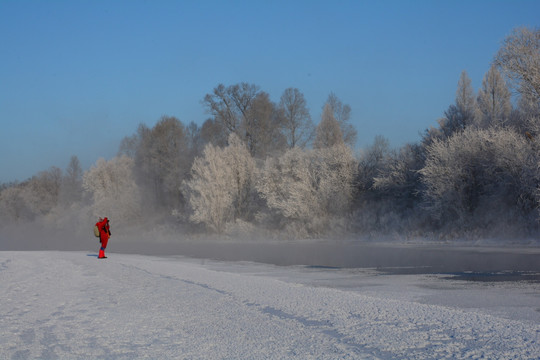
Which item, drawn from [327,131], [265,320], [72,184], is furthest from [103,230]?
[72,184]

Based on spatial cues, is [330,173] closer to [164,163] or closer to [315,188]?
[315,188]

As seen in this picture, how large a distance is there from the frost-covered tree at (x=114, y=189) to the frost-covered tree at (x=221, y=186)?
41.3ft

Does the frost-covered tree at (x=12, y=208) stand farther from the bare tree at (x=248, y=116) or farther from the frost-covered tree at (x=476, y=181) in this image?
the frost-covered tree at (x=476, y=181)

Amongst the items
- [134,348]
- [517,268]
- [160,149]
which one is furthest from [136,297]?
[160,149]

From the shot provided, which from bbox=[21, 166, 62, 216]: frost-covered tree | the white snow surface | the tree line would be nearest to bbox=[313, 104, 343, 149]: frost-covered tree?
the tree line

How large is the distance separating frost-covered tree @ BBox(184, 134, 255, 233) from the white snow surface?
118ft

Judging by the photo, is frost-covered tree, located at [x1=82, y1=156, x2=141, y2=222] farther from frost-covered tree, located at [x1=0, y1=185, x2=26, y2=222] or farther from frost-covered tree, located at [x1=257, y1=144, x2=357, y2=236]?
frost-covered tree, located at [x1=0, y1=185, x2=26, y2=222]

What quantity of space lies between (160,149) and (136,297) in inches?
2153

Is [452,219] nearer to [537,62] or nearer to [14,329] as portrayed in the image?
[537,62]

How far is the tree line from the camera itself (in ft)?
92.6

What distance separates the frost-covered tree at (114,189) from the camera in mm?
59156

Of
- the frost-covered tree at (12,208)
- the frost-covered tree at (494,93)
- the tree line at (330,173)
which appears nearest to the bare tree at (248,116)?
the tree line at (330,173)

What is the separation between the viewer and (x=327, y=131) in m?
46.2

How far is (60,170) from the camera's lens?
8938 centimetres
